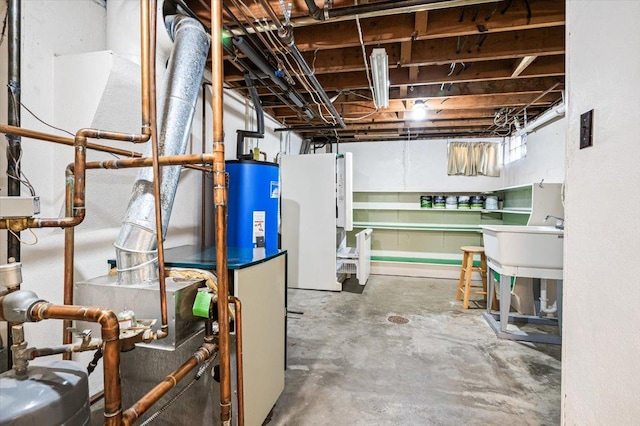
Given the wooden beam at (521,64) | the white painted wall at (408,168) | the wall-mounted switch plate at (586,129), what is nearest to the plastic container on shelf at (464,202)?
the white painted wall at (408,168)

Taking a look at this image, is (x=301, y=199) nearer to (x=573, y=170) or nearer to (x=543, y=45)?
(x=543, y=45)

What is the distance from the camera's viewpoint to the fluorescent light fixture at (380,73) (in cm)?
225

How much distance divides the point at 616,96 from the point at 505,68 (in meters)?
2.29

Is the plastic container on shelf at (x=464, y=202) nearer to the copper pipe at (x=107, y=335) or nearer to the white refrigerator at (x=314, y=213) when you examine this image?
the white refrigerator at (x=314, y=213)

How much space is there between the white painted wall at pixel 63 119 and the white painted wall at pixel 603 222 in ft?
6.93

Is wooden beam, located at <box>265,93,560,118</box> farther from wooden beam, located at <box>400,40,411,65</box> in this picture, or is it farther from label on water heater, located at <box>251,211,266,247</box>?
label on water heater, located at <box>251,211,266,247</box>

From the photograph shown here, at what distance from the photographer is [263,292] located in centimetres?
158

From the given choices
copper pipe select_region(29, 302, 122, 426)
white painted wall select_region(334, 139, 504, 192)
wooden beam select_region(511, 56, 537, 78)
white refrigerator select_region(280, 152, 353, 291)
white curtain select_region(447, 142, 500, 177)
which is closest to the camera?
copper pipe select_region(29, 302, 122, 426)

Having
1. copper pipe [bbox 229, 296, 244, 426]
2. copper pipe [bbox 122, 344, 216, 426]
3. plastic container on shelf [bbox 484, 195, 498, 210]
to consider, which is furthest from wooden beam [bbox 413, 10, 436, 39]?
plastic container on shelf [bbox 484, 195, 498, 210]

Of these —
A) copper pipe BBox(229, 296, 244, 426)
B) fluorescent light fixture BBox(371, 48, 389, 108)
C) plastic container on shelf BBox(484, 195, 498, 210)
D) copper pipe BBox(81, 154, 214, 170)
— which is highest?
fluorescent light fixture BBox(371, 48, 389, 108)

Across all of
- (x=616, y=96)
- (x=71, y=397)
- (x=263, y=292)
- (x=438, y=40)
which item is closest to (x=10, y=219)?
(x=71, y=397)

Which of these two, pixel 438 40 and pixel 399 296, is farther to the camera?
pixel 399 296

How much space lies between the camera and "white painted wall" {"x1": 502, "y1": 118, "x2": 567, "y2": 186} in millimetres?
3592

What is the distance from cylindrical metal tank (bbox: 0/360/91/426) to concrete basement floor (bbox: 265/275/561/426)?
1255 millimetres
